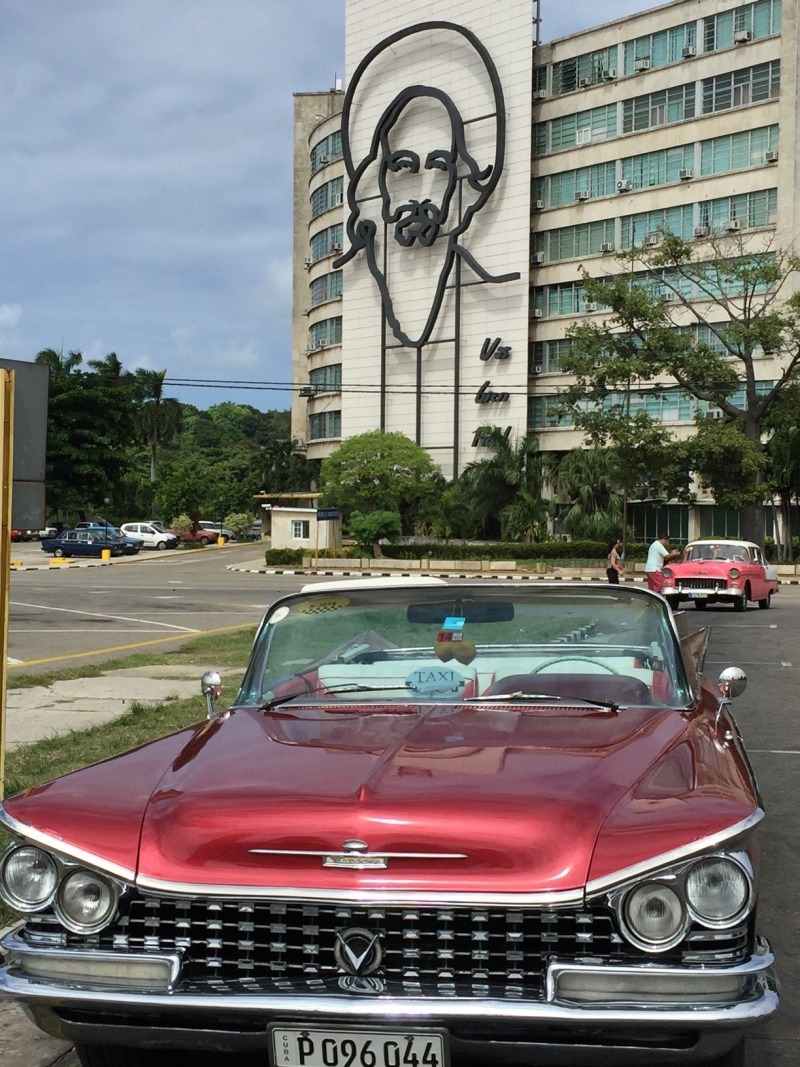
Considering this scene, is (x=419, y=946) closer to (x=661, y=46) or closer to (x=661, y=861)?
(x=661, y=861)

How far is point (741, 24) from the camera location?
5706 cm

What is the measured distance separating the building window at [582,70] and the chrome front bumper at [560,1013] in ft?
213

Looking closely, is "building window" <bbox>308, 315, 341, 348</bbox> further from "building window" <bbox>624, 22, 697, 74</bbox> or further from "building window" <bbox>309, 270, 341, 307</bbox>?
"building window" <bbox>624, 22, 697, 74</bbox>

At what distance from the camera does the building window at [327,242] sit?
2936 inches

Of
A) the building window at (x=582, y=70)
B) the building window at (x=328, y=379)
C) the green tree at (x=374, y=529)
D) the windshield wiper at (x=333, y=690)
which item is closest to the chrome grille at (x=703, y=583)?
the windshield wiper at (x=333, y=690)

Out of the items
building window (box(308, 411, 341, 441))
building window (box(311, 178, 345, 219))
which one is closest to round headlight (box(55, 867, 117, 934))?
building window (box(308, 411, 341, 441))

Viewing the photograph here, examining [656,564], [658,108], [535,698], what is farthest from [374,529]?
[535,698]

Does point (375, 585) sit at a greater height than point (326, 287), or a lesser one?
lesser

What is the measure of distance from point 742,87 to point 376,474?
81.7 ft

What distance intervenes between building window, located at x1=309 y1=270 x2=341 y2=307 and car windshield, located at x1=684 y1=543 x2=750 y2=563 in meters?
51.2

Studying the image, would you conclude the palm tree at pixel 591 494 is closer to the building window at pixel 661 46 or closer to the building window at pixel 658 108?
the building window at pixel 658 108

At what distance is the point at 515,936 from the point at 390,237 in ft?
224

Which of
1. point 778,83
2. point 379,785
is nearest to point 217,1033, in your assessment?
point 379,785

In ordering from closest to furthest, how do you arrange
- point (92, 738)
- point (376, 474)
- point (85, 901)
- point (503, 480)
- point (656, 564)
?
point (85, 901) < point (92, 738) < point (656, 564) < point (376, 474) < point (503, 480)
